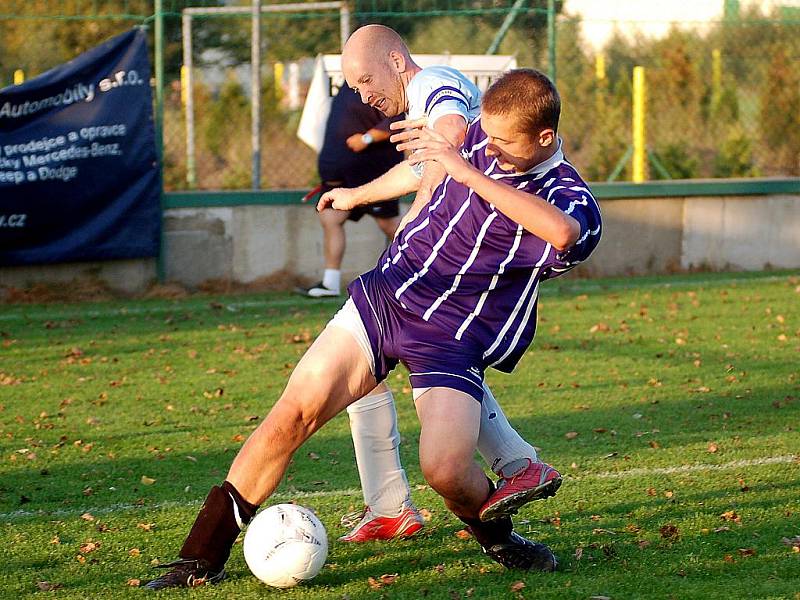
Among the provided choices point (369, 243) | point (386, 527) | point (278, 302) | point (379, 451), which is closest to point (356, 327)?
point (379, 451)

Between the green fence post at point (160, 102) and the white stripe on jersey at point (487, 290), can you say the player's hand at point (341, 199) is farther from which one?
the green fence post at point (160, 102)

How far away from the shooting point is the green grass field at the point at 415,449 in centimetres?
421

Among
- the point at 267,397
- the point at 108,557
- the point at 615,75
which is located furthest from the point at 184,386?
the point at 615,75

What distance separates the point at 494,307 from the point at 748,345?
16.7ft

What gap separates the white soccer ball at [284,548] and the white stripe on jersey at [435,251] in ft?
2.85

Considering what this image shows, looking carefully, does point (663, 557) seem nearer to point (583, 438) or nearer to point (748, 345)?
point (583, 438)

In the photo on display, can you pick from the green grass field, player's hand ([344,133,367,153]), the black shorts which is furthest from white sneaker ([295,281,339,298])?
player's hand ([344,133,367,153])

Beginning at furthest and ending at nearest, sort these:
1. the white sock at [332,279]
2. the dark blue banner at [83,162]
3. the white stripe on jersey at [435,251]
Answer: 1. the white sock at [332,279]
2. the dark blue banner at [83,162]
3. the white stripe on jersey at [435,251]

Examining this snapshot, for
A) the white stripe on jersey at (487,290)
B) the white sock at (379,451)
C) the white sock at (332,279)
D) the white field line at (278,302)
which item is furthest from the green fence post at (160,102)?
the white stripe on jersey at (487,290)

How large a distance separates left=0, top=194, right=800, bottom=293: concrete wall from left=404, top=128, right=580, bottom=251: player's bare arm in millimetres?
7822

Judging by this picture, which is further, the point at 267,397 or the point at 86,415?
the point at 267,397

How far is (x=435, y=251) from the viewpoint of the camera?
4137 millimetres

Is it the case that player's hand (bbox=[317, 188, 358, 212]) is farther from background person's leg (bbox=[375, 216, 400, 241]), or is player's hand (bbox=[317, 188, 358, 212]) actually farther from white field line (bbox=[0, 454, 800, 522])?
background person's leg (bbox=[375, 216, 400, 241])

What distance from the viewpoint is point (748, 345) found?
28.5 ft
